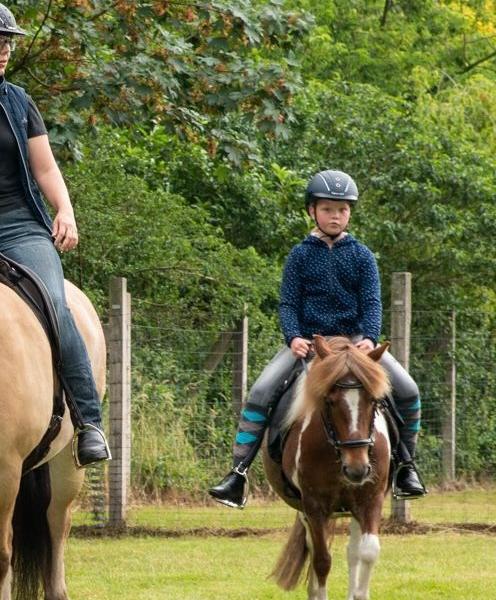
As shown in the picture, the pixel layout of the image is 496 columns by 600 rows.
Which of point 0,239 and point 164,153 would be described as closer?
point 0,239

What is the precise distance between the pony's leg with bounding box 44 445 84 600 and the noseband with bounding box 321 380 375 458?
148 cm

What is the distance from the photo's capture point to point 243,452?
9.61m

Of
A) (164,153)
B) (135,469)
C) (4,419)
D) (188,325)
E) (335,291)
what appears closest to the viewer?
(4,419)

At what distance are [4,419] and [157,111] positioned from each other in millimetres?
7035

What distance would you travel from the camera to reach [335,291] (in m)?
9.34

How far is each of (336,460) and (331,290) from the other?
1181 mm

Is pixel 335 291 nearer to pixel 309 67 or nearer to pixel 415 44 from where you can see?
pixel 309 67

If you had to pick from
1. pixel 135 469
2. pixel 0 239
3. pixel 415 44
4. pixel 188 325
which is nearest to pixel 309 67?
pixel 415 44

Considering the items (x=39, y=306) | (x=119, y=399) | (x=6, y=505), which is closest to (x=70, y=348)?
(x=39, y=306)

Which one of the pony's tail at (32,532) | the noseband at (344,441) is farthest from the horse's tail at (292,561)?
the pony's tail at (32,532)

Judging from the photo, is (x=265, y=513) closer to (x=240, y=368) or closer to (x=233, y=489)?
(x=240, y=368)

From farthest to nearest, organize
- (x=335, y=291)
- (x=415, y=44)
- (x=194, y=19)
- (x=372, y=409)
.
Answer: (x=415, y=44)
(x=194, y=19)
(x=335, y=291)
(x=372, y=409)

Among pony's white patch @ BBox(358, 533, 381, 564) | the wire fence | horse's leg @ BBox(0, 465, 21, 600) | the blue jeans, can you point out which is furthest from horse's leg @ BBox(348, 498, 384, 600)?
the wire fence

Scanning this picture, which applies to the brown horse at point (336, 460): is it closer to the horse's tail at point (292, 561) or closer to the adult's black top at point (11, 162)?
the horse's tail at point (292, 561)
